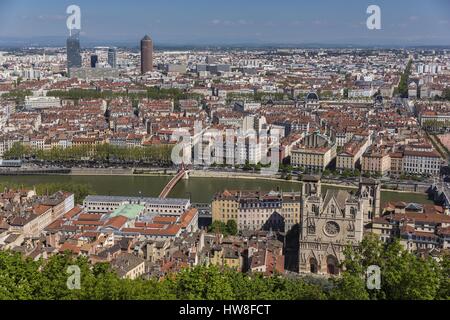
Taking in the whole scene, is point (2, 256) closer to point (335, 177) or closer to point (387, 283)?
point (387, 283)

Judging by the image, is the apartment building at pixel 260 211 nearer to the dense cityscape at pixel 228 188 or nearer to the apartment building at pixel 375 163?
the dense cityscape at pixel 228 188

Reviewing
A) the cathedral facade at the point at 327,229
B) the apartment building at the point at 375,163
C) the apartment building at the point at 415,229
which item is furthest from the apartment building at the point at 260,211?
the apartment building at the point at 375,163

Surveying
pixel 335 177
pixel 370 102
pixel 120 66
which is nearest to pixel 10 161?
pixel 335 177

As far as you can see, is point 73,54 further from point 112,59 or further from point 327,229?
point 327,229

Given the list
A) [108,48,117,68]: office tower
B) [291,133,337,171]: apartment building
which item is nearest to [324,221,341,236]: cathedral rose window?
[291,133,337,171]: apartment building

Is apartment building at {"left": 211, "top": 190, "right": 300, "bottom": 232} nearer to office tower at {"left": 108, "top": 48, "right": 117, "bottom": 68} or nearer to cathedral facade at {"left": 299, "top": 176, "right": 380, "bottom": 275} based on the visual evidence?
cathedral facade at {"left": 299, "top": 176, "right": 380, "bottom": 275}

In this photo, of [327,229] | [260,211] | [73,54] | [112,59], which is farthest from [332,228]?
[112,59]
